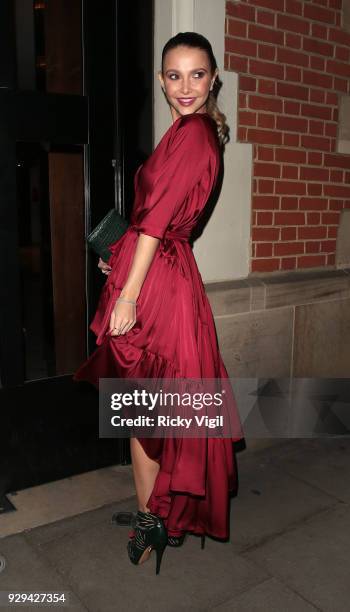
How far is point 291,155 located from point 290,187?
209 mm

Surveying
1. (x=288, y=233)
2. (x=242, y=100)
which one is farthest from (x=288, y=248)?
(x=242, y=100)

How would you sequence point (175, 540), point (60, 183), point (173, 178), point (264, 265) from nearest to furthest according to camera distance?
point (173, 178) < point (175, 540) < point (60, 183) < point (264, 265)

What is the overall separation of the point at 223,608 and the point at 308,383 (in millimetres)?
2076

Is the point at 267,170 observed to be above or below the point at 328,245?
above

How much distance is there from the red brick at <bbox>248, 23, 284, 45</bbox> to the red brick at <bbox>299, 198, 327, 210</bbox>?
1.02m

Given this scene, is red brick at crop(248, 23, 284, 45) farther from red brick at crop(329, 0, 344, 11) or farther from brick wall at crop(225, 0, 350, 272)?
red brick at crop(329, 0, 344, 11)

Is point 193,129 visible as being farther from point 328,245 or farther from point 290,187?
point 328,245

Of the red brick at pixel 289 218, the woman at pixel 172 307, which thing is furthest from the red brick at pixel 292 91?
the woman at pixel 172 307

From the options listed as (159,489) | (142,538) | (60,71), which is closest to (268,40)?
(60,71)

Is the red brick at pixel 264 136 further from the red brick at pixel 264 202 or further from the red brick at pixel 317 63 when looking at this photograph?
the red brick at pixel 317 63

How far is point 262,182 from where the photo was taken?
345 cm

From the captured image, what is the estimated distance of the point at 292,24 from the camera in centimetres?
344

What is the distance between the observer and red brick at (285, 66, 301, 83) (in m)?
3.47

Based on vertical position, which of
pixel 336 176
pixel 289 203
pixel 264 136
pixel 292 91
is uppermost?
pixel 292 91
